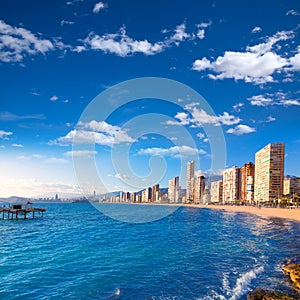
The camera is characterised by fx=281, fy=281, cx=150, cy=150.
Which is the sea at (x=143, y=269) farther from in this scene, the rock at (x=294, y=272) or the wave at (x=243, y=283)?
the rock at (x=294, y=272)

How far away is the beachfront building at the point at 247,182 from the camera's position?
7185 inches

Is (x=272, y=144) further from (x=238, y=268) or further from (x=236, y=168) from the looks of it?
(x=238, y=268)

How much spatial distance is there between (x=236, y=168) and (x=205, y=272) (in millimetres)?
185817

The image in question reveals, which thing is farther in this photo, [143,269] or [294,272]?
[143,269]

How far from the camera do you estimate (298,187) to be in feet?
629

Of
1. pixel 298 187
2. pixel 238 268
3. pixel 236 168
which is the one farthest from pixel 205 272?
pixel 298 187

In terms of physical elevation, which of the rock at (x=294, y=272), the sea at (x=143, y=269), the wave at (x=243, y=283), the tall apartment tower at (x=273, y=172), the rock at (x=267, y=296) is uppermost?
the tall apartment tower at (x=273, y=172)

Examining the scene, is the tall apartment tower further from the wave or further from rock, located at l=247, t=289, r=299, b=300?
rock, located at l=247, t=289, r=299, b=300

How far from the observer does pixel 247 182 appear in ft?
614

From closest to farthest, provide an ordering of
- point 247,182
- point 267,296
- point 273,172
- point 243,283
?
point 267,296 → point 243,283 → point 273,172 → point 247,182

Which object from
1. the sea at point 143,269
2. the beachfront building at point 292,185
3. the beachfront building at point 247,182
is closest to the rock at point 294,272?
the sea at point 143,269

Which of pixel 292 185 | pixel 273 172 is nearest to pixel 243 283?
pixel 273 172

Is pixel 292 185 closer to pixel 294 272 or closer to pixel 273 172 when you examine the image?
pixel 273 172

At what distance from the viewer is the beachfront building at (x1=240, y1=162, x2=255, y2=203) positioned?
599 ft
